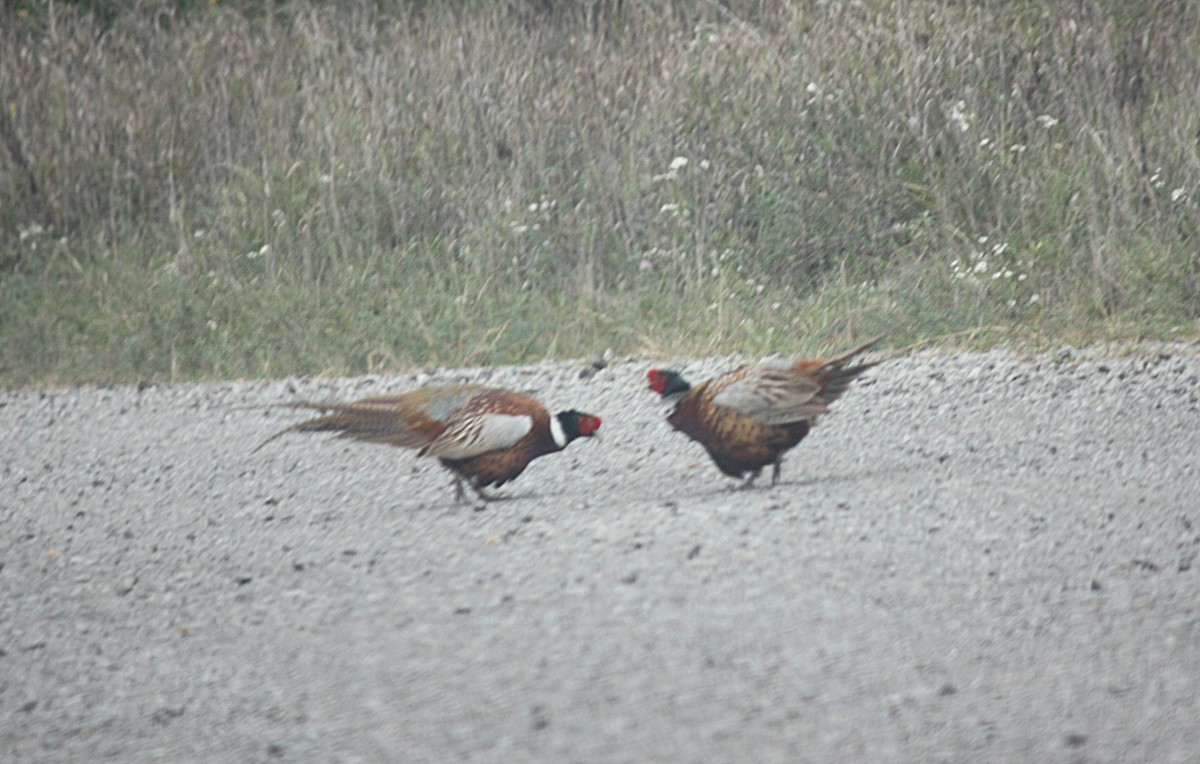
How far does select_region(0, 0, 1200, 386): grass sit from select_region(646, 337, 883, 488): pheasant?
283 cm

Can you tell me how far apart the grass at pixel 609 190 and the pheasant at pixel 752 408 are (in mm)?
2830

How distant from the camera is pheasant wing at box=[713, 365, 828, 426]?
532 cm

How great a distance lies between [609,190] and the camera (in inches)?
397

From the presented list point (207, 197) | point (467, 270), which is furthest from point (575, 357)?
point (207, 197)

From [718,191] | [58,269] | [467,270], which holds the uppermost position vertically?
[718,191]

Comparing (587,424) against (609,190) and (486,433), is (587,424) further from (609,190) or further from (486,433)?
(609,190)

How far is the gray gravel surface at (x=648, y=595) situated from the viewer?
3322 mm

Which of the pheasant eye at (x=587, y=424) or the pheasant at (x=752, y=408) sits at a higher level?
the pheasant at (x=752, y=408)

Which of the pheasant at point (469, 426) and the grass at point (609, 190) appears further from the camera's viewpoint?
the grass at point (609, 190)

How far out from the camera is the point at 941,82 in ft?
32.3

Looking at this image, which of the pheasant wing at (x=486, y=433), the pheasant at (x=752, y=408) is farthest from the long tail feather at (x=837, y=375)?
the pheasant wing at (x=486, y=433)

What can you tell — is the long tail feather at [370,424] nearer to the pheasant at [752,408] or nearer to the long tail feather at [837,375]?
the pheasant at [752,408]

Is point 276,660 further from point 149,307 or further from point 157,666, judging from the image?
point 149,307

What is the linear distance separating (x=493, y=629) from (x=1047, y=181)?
595 centimetres
